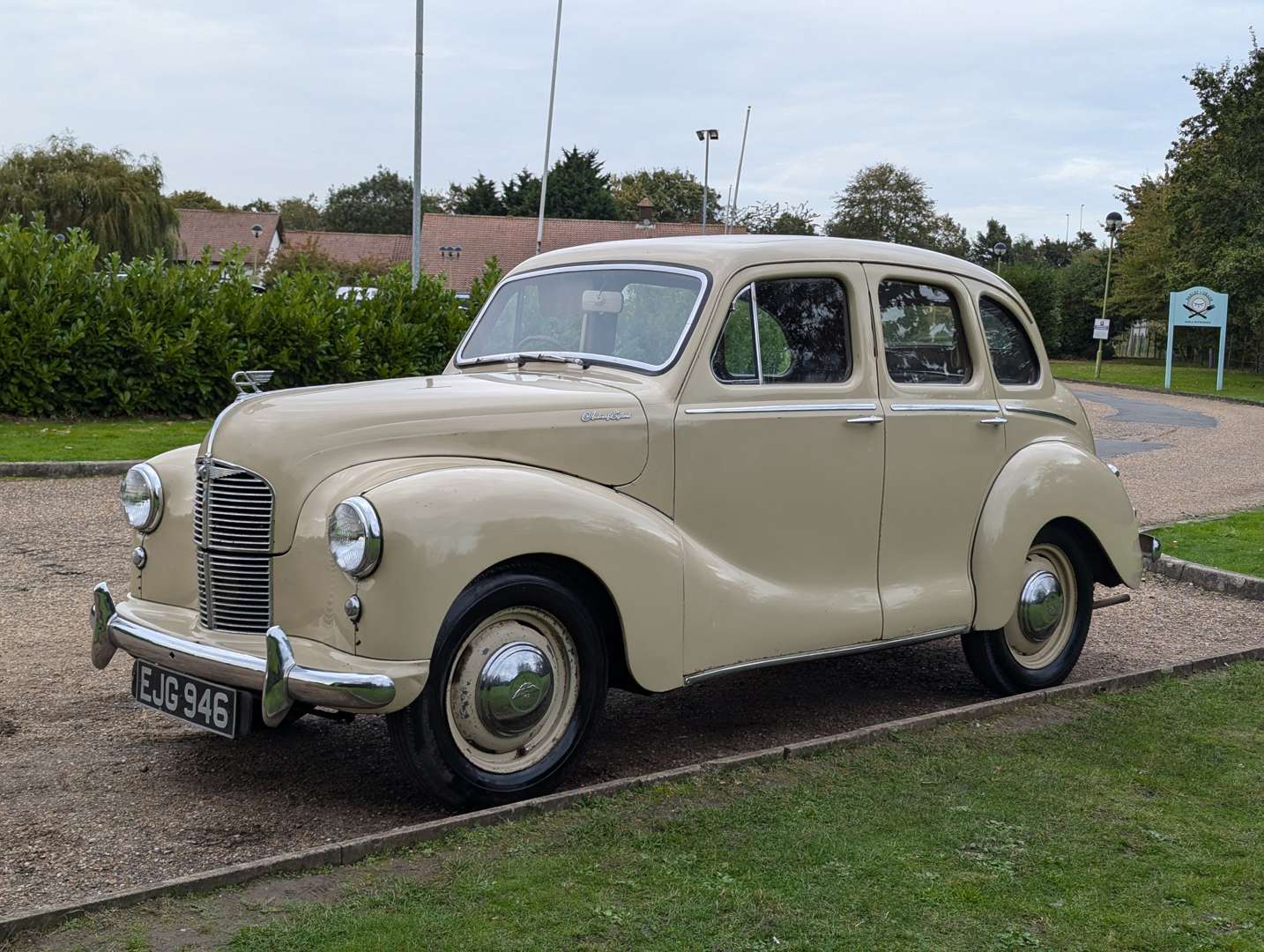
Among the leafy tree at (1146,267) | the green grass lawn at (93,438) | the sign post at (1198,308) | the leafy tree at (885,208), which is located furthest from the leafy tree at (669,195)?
the green grass lawn at (93,438)

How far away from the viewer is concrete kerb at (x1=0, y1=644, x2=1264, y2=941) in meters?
3.54

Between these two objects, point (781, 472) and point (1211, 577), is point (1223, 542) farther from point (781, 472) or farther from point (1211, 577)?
point (781, 472)

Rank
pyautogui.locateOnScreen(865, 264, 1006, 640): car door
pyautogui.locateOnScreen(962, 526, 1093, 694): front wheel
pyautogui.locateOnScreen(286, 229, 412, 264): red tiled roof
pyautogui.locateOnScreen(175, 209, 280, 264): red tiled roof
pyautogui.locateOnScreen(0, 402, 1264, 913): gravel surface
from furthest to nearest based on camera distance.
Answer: pyautogui.locateOnScreen(175, 209, 280, 264): red tiled roof
pyautogui.locateOnScreen(286, 229, 412, 264): red tiled roof
pyautogui.locateOnScreen(962, 526, 1093, 694): front wheel
pyautogui.locateOnScreen(865, 264, 1006, 640): car door
pyautogui.locateOnScreen(0, 402, 1264, 913): gravel surface

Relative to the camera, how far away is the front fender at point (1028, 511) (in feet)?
19.7

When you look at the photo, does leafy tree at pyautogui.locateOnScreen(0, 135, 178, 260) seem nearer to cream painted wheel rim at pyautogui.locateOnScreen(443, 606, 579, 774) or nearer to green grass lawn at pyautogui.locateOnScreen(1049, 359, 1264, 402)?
green grass lawn at pyautogui.locateOnScreen(1049, 359, 1264, 402)

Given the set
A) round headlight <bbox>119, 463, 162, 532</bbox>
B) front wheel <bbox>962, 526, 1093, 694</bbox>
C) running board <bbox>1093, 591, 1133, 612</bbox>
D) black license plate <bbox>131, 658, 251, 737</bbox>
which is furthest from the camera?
running board <bbox>1093, 591, 1133, 612</bbox>

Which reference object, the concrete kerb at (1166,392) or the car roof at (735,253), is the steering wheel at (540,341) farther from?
the concrete kerb at (1166,392)

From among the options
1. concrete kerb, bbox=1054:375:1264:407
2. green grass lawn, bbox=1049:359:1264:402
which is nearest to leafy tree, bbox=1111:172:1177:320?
green grass lawn, bbox=1049:359:1264:402

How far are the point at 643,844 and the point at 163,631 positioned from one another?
188cm

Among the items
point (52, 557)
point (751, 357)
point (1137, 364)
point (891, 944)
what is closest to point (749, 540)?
point (751, 357)

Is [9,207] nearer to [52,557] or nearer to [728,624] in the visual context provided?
[52,557]

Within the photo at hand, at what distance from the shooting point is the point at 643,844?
4.09 meters

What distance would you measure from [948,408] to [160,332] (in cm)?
1266

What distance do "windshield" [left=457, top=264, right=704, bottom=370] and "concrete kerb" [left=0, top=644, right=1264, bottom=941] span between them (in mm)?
1570
